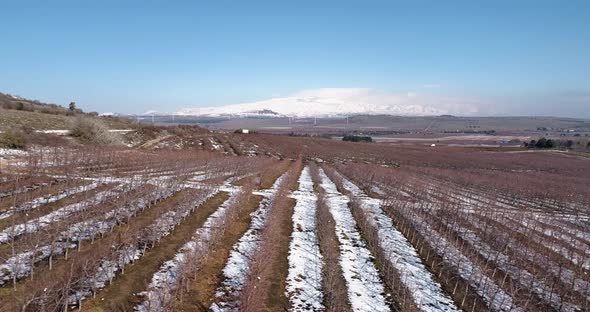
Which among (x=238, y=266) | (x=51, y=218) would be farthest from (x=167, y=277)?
(x=51, y=218)

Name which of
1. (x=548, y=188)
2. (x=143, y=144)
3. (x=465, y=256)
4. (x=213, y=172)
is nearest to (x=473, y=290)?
(x=465, y=256)

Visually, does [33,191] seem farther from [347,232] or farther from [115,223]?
[347,232]

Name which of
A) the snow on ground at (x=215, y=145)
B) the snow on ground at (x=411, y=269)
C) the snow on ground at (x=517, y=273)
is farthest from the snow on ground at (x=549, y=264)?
the snow on ground at (x=215, y=145)

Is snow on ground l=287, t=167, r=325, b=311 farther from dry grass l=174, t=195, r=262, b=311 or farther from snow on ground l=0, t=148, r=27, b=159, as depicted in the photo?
snow on ground l=0, t=148, r=27, b=159

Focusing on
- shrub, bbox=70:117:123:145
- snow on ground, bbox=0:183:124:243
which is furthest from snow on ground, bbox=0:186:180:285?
shrub, bbox=70:117:123:145

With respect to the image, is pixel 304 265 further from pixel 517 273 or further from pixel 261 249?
pixel 517 273
